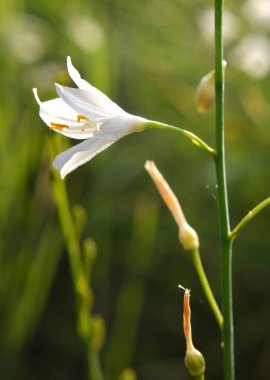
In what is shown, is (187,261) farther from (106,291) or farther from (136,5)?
(136,5)

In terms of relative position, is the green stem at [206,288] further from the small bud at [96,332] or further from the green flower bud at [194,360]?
the small bud at [96,332]

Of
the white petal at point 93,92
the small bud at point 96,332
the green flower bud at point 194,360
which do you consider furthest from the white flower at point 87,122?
the small bud at point 96,332

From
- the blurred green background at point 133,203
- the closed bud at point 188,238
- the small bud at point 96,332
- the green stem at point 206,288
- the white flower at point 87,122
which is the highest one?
A: the white flower at point 87,122

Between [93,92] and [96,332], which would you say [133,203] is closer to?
[96,332]

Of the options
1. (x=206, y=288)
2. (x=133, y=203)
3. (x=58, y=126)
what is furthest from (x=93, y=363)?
(x=133, y=203)

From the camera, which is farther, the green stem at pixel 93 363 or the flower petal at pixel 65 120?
the green stem at pixel 93 363
